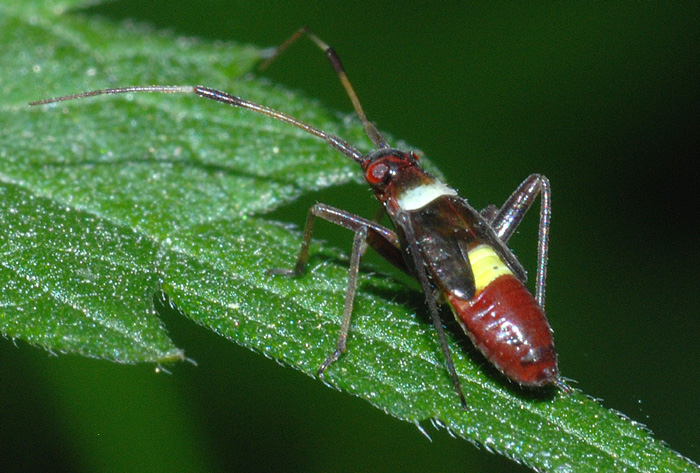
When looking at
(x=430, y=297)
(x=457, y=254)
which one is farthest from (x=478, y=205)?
(x=430, y=297)

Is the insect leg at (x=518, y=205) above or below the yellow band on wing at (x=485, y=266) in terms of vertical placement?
above

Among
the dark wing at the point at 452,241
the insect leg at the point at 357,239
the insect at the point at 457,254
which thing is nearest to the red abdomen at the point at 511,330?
the insect at the point at 457,254

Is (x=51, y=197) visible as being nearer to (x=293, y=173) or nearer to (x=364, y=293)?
(x=293, y=173)

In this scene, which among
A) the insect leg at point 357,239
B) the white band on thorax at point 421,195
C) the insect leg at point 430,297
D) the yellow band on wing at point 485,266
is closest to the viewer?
the insect leg at point 430,297

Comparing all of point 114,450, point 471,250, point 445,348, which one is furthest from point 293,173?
point 114,450

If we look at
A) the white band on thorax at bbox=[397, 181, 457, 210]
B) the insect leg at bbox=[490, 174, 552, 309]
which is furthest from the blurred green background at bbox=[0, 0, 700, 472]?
the white band on thorax at bbox=[397, 181, 457, 210]

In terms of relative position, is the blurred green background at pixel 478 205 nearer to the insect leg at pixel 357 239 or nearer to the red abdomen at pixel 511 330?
the red abdomen at pixel 511 330

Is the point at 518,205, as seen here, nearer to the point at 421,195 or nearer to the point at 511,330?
the point at 421,195
